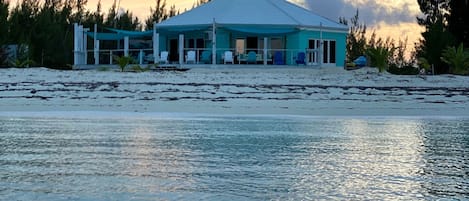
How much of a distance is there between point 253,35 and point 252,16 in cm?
172

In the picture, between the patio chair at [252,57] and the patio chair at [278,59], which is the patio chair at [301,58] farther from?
the patio chair at [252,57]

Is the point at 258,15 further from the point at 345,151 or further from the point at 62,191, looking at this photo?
the point at 62,191

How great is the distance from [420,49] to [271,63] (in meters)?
10.1

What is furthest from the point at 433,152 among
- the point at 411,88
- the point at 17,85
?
the point at 17,85

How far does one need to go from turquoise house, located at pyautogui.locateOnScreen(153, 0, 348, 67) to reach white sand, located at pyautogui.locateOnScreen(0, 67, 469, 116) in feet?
18.5

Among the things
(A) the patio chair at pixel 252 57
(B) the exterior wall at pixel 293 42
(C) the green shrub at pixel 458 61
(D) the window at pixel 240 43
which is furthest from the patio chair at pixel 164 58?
(C) the green shrub at pixel 458 61

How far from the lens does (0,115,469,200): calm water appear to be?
665cm

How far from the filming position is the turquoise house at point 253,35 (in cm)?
2875

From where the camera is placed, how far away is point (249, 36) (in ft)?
98.8

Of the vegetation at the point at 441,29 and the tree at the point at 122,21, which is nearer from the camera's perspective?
the vegetation at the point at 441,29

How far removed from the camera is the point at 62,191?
6.57m

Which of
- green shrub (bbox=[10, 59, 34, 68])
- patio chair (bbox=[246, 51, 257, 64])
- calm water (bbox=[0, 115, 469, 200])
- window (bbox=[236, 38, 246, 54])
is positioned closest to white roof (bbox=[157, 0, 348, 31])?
window (bbox=[236, 38, 246, 54])

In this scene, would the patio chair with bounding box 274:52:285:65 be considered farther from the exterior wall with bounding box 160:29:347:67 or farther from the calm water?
the calm water

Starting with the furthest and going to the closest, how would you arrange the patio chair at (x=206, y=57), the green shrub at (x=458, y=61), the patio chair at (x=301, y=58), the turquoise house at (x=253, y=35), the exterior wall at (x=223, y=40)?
1. the exterior wall at (x=223, y=40)
2. the turquoise house at (x=253, y=35)
3. the patio chair at (x=301, y=58)
4. the patio chair at (x=206, y=57)
5. the green shrub at (x=458, y=61)
